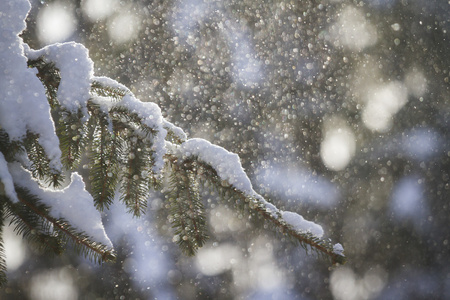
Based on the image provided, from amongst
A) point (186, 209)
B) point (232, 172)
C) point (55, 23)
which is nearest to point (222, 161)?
point (232, 172)

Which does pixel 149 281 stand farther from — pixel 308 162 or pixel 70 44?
pixel 70 44

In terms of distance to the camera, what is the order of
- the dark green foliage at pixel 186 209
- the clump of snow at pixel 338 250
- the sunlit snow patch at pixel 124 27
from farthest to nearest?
the sunlit snow patch at pixel 124 27 < the dark green foliage at pixel 186 209 < the clump of snow at pixel 338 250

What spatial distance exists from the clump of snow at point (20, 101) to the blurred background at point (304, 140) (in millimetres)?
10056

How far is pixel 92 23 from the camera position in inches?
449

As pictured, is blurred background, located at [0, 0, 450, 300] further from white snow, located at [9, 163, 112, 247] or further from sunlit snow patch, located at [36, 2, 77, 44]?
white snow, located at [9, 163, 112, 247]

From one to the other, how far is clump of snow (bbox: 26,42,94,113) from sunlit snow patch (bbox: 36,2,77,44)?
319 inches

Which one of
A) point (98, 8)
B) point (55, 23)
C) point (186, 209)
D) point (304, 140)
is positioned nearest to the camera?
point (186, 209)

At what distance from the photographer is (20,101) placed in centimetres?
88

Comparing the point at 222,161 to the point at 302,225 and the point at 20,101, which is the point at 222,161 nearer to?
the point at 302,225

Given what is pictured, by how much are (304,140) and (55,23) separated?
1039cm

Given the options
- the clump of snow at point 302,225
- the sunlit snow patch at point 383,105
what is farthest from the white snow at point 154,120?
the sunlit snow patch at point 383,105

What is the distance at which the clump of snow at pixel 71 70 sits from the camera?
92 centimetres

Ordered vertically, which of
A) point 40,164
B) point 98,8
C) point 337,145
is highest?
point 98,8

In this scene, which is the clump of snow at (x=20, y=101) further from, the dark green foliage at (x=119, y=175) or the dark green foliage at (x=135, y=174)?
the dark green foliage at (x=135, y=174)
